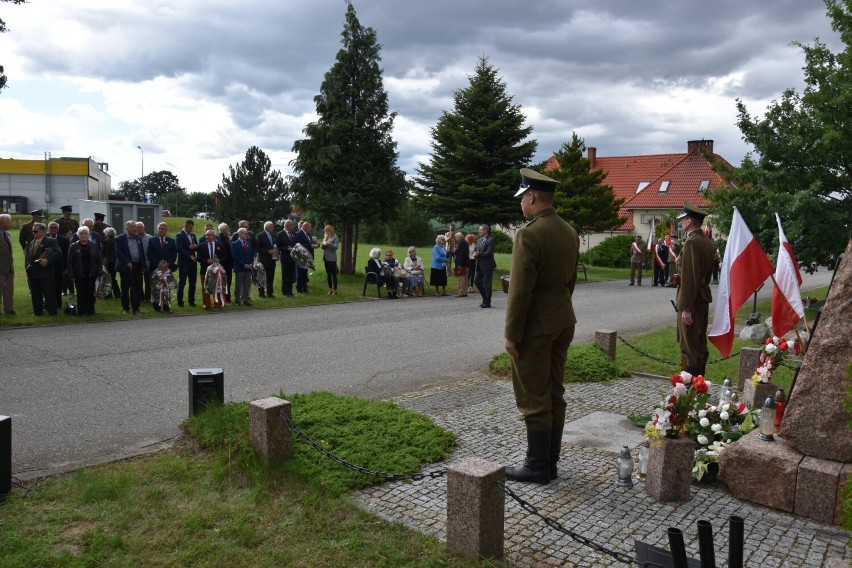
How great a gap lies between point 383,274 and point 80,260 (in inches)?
336

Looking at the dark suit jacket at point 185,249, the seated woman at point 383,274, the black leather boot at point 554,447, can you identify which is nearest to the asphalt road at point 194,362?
the dark suit jacket at point 185,249

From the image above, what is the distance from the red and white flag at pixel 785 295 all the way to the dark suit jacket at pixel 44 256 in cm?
1275

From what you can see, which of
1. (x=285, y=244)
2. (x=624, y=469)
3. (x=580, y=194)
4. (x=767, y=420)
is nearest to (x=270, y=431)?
(x=624, y=469)

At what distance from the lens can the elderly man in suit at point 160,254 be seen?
15.3 metres

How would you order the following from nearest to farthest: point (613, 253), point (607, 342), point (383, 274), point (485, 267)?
point (607, 342) → point (485, 267) → point (383, 274) → point (613, 253)

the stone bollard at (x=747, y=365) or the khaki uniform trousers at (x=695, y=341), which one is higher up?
the khaki uniform trousers at (x=695, y=341)

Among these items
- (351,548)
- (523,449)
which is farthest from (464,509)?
(523,449)

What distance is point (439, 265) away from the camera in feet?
70.7

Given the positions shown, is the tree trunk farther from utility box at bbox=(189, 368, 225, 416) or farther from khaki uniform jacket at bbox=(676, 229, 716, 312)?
utility box at bbox=(189, 368, 225, 416)

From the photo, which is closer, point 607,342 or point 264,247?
point 607,342

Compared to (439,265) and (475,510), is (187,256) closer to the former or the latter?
(439,265)

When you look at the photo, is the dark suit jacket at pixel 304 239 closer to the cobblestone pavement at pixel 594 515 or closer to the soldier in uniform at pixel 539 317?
the cobblestone pavement at pixel 594 515

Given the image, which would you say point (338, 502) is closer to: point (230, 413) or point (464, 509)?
point (464, 509)

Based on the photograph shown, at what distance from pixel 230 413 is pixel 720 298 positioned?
16.5 ft
